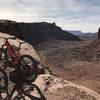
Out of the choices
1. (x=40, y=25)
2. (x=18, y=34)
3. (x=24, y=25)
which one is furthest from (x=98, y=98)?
(x=40, y=25)

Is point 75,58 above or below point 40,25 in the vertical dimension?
below

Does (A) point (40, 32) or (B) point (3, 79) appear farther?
(A) point (40, 32)

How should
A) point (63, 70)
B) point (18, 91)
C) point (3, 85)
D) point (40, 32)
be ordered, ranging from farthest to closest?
point (40, 32) < point (63, 70) < point (3, 85) < point (18, 91)

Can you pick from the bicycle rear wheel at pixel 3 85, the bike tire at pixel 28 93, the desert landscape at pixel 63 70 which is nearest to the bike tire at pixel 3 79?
the bicycle rear wheel at pixel 3 85

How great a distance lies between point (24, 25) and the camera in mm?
97750

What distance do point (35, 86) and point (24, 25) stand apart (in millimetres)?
89043

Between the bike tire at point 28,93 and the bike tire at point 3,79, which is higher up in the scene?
the bike tire at point 3,79

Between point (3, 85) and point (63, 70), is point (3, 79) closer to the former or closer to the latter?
point (3, 85)

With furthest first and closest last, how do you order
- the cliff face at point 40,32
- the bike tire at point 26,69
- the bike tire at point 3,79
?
the cliff face at point 40,32
the bike tire at point 3,79
the bike tire at point 26,69

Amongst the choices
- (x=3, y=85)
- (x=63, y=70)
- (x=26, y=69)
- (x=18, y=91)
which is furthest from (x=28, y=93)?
(x=63, y=70)

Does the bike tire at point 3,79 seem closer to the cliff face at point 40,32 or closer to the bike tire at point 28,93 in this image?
the bike tire at point 28,93

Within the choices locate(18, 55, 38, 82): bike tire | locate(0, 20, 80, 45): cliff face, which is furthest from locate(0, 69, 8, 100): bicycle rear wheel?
locate(0, 20, 80, 45): cliff face

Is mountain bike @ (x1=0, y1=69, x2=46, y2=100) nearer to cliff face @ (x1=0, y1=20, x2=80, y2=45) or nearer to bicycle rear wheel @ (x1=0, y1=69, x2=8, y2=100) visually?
bicycle rear wheel @ (x1=0, y1=69, x2=8, y2=100)

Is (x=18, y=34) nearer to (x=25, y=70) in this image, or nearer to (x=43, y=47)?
(x=25, y=70)
